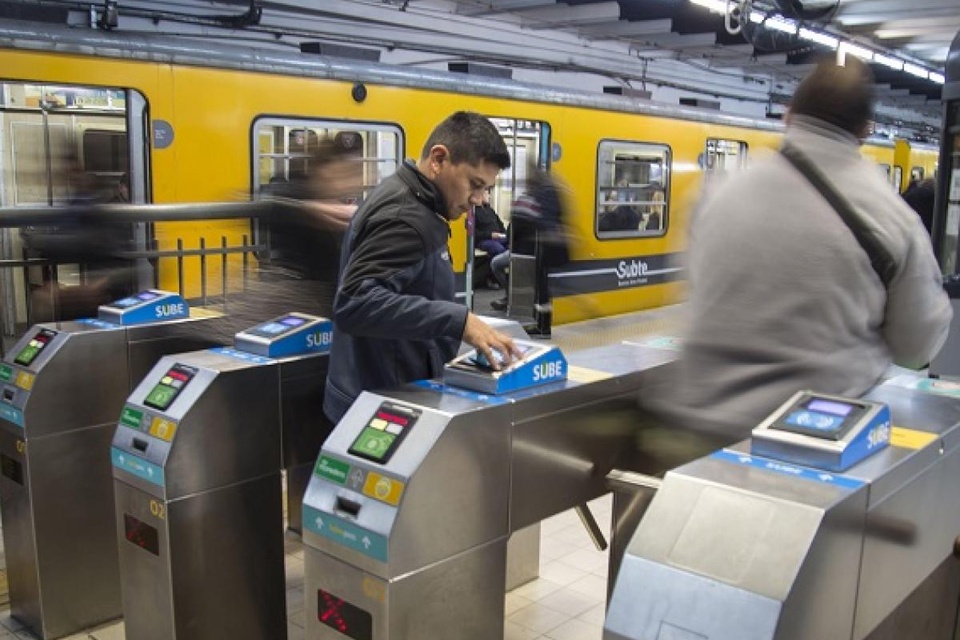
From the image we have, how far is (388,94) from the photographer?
20.7 ft

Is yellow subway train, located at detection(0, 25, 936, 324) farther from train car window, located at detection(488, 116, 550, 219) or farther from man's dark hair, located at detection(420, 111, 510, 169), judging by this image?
man's dark hair, located at detection(420, 111, 510, 169)

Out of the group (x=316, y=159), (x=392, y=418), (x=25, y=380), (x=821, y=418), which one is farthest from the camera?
(x=316, y=159)

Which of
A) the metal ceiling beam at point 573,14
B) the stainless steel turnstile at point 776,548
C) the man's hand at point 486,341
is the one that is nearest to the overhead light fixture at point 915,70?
the metal ceiling beam at point 573,14

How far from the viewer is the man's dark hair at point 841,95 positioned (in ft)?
6.24

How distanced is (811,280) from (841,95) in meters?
0.40

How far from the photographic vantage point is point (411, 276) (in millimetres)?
2303

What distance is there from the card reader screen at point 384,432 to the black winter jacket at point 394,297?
0.72ft

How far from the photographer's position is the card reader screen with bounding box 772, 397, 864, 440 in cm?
168

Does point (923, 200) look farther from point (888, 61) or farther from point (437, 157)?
point (437, 157)

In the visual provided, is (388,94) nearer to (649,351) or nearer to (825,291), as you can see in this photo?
(649,351)

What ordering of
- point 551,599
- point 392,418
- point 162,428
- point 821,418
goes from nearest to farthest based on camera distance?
point 821,418 → point 392,418 → point 162,428 → point 551,599

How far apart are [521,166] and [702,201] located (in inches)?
320

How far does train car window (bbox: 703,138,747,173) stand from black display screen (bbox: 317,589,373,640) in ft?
27.5

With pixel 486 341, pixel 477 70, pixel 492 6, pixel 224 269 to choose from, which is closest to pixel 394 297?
pixel 486 341
